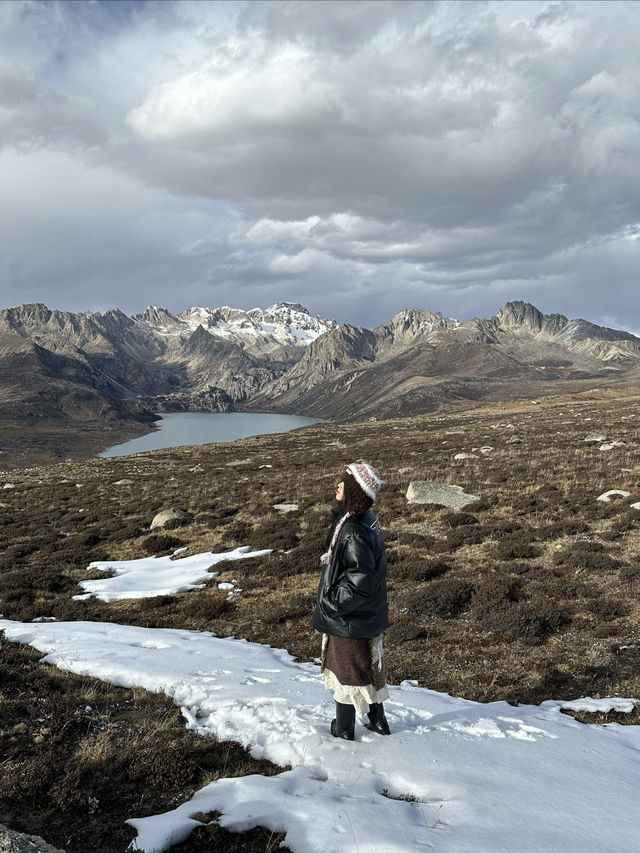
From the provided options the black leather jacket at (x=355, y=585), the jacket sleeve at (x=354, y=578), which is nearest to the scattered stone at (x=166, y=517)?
the black leather jacket at (x=355, y=585)

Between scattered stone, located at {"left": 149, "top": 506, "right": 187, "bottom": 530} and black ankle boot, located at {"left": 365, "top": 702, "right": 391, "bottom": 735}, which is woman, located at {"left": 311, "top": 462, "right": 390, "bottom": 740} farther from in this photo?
scattered stone, located at {"left": 149, "top": 506, "right": 187, "bottom": 530}

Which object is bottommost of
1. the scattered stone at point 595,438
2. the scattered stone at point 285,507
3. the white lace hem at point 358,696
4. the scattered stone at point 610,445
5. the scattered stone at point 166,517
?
the scattered stone at point 166,517

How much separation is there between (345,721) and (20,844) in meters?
3.37

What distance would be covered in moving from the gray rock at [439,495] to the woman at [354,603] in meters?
16.1

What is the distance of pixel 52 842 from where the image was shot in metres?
3.89

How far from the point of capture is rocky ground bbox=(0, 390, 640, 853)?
4.92 meters

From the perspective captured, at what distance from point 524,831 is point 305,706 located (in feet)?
10.2

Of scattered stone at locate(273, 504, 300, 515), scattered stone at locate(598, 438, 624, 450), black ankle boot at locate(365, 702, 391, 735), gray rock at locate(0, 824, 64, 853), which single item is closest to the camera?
gray rock at locate(0, 824, 64, 853)

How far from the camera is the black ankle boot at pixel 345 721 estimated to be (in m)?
5.62

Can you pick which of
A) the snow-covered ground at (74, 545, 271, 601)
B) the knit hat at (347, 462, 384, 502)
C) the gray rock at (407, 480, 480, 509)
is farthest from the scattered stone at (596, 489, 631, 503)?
the knit hat at (347, 462, 384, 502)

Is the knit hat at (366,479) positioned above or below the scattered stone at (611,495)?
above

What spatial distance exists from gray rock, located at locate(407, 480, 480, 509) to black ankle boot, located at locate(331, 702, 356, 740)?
52.7 ft

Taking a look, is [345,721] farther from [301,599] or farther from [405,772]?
[301,599]

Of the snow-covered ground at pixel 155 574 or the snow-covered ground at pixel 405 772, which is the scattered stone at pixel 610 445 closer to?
the snow-covered ground at pixel 155 574
